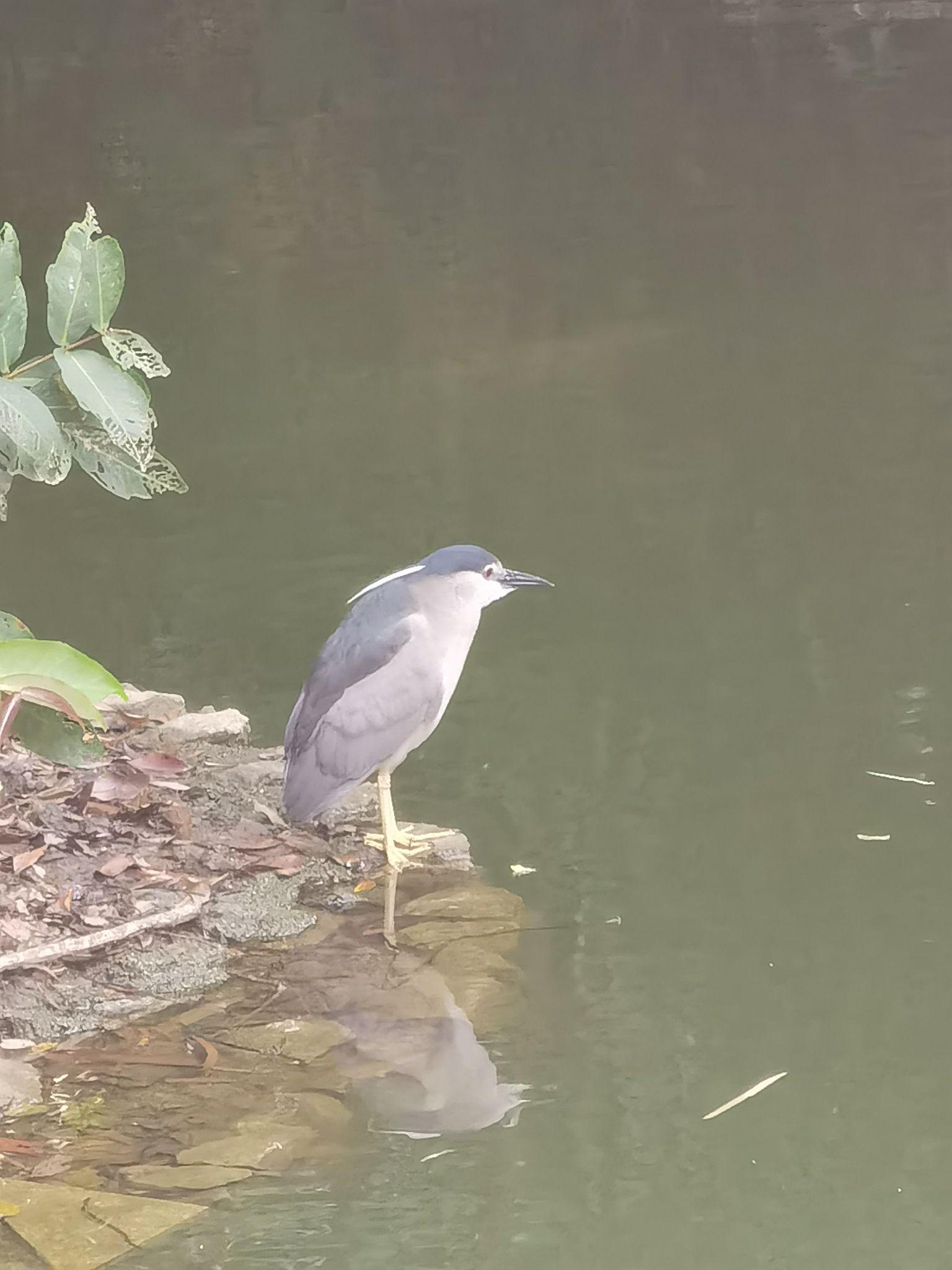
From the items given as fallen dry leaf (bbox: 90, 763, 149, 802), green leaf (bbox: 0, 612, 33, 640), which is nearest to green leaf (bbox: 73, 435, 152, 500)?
green leaf (bbox: 0, 612, 33, 640)

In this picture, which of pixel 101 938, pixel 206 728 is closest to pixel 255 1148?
pixel 101 938

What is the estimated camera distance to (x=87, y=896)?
3543 millimetres

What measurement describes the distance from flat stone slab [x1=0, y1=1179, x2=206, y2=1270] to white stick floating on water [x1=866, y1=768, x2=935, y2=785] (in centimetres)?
200

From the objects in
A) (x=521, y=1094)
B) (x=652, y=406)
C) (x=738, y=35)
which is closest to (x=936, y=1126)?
(x=521, y=1094)

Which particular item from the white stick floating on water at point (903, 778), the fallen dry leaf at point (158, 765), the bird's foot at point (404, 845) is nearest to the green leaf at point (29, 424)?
the fallen dry leaf at point (158, 765)

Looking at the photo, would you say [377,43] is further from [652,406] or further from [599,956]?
[599,956]

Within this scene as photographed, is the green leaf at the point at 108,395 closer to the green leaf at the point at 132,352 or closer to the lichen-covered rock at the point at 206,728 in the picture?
the green leaf at the point at 132,352

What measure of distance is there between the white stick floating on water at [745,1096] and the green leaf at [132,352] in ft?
5.20

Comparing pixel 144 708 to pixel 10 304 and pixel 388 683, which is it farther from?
pixel 10 304

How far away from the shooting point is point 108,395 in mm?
3158

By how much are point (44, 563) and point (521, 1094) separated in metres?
3.09

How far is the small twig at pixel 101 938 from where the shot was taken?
10.9 ft

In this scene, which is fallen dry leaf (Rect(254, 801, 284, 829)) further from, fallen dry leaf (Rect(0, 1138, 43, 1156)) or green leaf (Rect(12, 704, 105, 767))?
fallen dry leaf (Rect(0, 1138, 43, 1156))

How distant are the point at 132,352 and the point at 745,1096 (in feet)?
5.55
